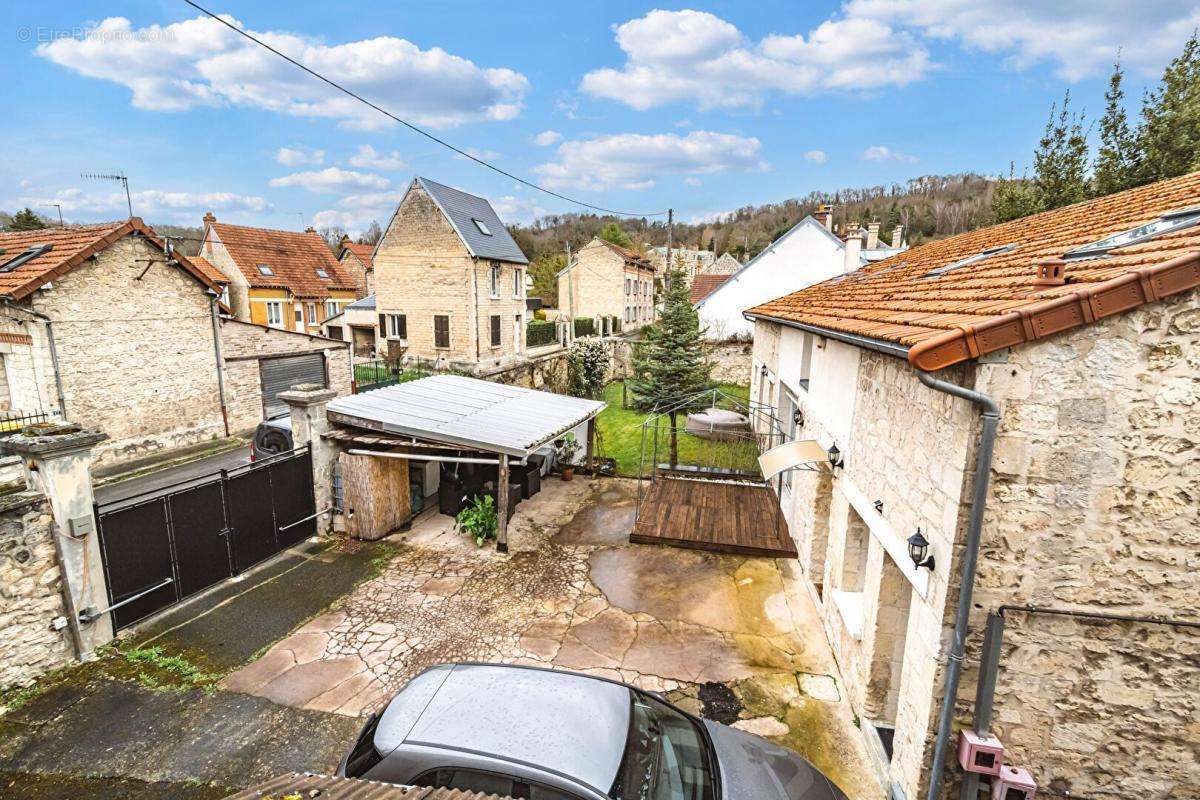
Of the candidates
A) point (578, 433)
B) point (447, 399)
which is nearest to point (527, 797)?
point (447, 399)

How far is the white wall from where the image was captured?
2573 centimetres

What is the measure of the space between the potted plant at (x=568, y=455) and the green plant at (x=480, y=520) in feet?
11.5

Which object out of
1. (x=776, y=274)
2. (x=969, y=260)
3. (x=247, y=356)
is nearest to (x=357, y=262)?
(x=247, y=356)

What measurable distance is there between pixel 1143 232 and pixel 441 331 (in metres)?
25.1

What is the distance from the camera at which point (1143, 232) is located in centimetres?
464

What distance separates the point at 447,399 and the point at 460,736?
8705 millimetres

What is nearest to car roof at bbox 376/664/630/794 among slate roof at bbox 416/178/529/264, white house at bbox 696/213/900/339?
slate roof at bbox 416/178/529/264

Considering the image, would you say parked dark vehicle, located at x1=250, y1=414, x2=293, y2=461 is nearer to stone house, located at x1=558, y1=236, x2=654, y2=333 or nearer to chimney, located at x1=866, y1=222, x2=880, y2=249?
chimney, located at x1=866, y1=222, x2=880, y2=249

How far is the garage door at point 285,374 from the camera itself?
61.1 feet

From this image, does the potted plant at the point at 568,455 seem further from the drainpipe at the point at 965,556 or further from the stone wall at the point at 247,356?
the stone wall at the point at 247,356

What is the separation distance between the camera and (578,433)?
576 inches

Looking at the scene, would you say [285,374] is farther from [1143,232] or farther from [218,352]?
[1143,232]

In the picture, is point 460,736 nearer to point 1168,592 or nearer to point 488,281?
point 1168,592

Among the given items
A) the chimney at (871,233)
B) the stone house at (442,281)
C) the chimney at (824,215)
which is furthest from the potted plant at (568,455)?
the chimney at (871,233)
